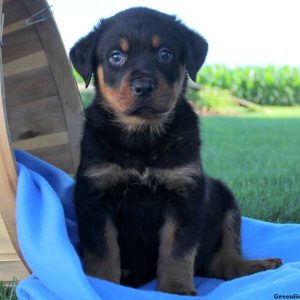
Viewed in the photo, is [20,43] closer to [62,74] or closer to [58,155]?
[62,74]

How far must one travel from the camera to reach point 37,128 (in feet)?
13.3

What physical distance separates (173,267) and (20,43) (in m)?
1.95

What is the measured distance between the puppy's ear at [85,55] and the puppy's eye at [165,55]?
0.38 metres

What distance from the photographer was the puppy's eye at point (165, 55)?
2811mm

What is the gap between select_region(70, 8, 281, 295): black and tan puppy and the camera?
265 cm

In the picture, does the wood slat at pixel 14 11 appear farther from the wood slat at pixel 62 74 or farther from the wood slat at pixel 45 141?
the wood slat at pixel 45 141

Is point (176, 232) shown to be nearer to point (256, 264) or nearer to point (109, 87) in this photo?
point (256, 264)

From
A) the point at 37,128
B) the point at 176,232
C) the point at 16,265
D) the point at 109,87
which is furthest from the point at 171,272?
the point at 37,128

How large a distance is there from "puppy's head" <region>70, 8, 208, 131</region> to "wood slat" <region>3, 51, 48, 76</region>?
88cm

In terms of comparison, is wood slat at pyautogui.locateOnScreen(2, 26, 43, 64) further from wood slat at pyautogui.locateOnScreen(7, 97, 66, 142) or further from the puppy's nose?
the puppy's nose

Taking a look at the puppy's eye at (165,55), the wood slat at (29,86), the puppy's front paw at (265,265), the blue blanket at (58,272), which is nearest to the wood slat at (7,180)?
the blue blanket at (58,272)

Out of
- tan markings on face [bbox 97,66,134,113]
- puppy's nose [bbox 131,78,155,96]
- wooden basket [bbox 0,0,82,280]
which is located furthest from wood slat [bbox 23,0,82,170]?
puppy's nose [bbox 131,78,155,96]

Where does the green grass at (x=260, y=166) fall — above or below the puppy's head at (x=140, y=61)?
below

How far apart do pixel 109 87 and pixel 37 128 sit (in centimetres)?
138
